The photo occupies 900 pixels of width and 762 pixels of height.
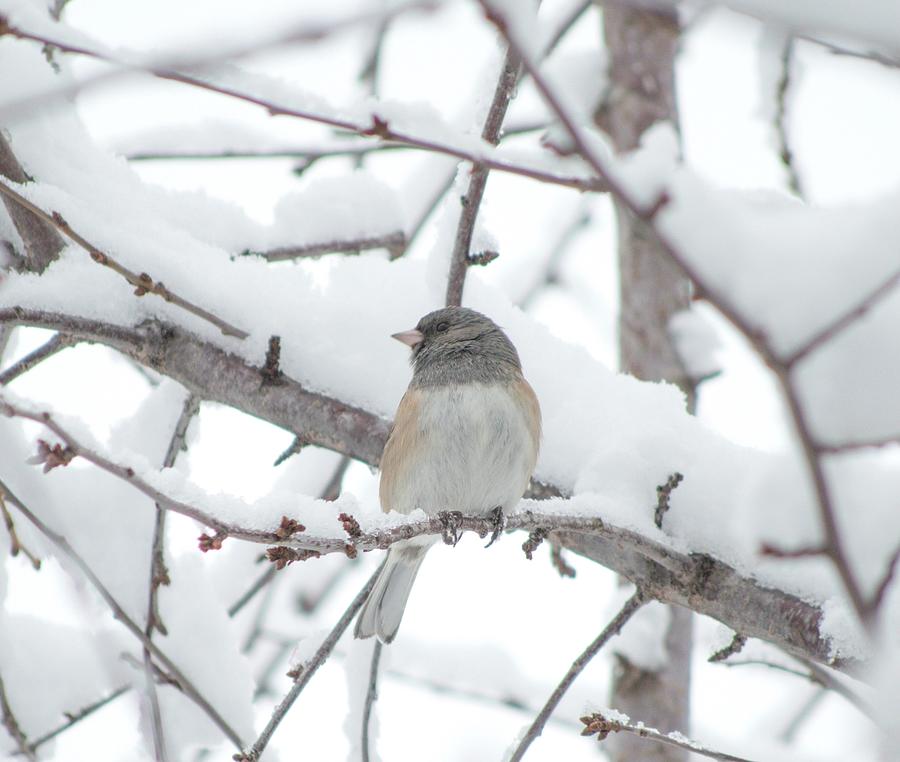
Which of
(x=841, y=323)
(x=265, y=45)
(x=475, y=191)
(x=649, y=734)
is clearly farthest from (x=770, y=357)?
(x=475, y=191)

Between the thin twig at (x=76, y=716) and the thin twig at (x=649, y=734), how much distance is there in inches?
49.3

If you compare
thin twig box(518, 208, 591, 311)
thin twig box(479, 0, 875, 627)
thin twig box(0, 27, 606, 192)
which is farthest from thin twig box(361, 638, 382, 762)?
thin twig box(518, 208, 591, 311)

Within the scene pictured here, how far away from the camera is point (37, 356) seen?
2.20 m

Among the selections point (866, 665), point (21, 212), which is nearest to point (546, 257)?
point (21, 212)

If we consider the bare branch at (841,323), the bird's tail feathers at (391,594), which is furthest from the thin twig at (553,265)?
the bare branch at (841,323)

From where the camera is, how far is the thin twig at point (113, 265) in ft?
6.01

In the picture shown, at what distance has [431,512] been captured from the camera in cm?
278

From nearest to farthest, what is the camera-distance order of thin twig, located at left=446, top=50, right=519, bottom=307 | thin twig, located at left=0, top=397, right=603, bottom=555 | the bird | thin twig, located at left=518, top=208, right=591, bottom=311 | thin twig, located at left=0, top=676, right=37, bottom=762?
1. thin twig, located at left=0, top=397, right=603, bottom=555
2. thin twig, located at left=446, top=50, right=519, bottom=307
3. thin twig, located at left=0, top=676, right=37, bottom=762
4. the bird
5. thin twig, located at left=518, top=208, right=591, bottom=311

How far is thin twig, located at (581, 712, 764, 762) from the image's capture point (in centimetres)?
157

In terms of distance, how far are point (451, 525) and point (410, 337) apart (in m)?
0.71

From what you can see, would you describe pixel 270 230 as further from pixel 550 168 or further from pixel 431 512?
pixel 550 168

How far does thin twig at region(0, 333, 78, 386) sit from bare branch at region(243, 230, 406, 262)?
68 cm

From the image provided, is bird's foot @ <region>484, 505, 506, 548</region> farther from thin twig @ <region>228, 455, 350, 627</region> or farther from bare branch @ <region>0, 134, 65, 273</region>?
bare branch @ <region>0, 134, 65, 273</region>

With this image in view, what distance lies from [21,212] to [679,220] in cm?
192
